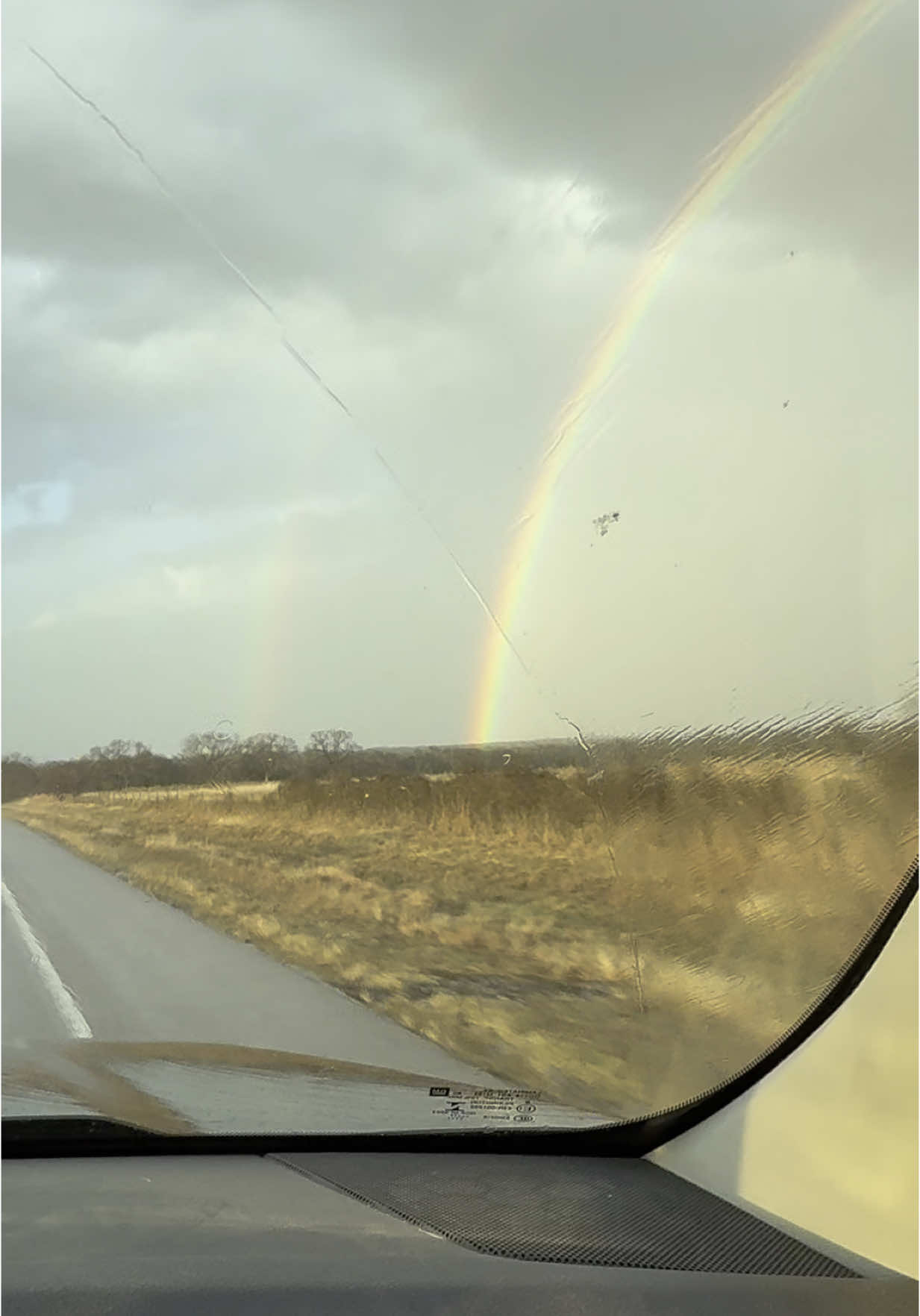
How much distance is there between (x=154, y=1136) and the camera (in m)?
3.20

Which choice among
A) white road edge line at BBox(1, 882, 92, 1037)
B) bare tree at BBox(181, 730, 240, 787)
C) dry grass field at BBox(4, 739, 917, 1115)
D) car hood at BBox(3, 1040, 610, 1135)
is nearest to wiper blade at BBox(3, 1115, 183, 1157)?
car hood at BBox(3, 1040, 610, 1135)

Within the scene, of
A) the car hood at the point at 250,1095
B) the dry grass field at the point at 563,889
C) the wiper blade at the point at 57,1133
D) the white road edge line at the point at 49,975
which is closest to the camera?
the wiper blade at the point at 57,1133

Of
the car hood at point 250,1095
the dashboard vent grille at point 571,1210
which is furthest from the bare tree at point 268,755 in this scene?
the dashboard vent grille at point 571,1210

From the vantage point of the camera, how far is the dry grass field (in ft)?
12.0

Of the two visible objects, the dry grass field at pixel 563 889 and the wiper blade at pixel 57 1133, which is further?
the dry grass field at pixel 563 889

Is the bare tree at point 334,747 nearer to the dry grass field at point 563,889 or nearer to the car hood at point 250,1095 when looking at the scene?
the dry grass field at point 563,889

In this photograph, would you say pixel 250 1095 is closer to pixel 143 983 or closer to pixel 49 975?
pixel 143 983

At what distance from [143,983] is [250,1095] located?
6.95 ft

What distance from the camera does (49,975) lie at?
17.4ft

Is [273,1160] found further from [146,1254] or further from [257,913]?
[257,913]

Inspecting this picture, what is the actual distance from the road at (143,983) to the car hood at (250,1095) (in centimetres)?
22

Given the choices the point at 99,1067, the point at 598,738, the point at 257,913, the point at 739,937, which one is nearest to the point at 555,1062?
the point at 739,937

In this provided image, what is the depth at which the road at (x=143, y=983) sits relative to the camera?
14.2 ft

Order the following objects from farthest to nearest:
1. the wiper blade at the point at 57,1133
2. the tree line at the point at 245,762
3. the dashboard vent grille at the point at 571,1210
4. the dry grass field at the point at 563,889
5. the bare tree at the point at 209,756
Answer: the bare tree at the point at 209,756, the tree line at the point at 245,762, the dry grass field at the point at 563,889, the wiper blade at the point at 57,1133, the dashboard vent grille at the point at 571,1210
